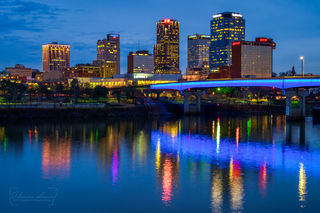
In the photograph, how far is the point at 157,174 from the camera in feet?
101

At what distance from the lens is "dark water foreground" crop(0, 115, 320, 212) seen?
2355cm

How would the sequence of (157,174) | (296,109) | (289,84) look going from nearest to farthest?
(157,174)
(289,84)
(296,109)

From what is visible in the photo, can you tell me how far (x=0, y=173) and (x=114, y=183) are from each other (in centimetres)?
954

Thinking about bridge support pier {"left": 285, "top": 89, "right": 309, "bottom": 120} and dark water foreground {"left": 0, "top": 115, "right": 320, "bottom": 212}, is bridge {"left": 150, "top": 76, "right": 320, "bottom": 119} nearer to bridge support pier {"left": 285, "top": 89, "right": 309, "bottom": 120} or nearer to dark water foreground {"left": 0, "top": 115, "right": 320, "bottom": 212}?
bridge support pier {"left": 285, "top": 89, "right": 309, "bottom": 120}

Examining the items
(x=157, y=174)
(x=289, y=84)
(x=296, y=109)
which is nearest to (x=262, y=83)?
(x=289, y=84)

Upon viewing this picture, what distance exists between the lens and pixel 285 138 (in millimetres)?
54469

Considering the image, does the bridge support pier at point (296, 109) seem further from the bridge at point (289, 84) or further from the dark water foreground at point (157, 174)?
the dark water foreground at point (157, 174)

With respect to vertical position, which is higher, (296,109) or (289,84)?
(289,84)

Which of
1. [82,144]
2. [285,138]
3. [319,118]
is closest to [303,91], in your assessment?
[319,118]

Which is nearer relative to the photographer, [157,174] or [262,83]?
[157,174]

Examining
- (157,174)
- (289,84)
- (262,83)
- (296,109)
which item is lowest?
(157,174)

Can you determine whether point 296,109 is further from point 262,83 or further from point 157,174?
point 157,174

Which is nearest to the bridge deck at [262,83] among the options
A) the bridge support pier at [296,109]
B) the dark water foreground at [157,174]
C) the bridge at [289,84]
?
the bridge at [289,84]

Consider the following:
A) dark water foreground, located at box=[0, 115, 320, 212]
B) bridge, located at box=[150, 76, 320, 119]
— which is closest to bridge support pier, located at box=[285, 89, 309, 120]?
bridge, located at box=[150, 76, 320, 119]
